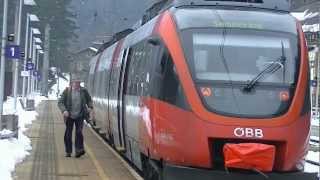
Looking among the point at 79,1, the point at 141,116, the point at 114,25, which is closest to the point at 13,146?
the point at 141,116

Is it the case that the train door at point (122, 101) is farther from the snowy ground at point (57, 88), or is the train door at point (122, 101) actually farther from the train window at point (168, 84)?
the snowy ground at point (57, 88)

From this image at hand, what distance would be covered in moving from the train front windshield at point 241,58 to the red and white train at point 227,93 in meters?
0.01

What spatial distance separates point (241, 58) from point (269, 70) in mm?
434

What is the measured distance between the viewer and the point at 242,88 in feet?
36.3

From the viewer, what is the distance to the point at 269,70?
37.2 feet

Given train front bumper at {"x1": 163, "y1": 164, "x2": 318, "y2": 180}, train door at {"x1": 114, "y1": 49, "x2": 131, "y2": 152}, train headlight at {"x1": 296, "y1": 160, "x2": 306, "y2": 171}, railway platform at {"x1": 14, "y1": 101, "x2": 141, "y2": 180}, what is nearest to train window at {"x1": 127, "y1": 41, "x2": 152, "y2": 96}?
train door at {"x1": 114, "y1": 49, "x2": 131, "y2": 152}

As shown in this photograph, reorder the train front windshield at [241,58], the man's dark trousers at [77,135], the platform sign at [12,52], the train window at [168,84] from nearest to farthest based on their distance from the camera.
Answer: the train front windshield at [241,58], the train window at [168,84], the man's dark trousers at [77,135], the platform sign at [12,52]

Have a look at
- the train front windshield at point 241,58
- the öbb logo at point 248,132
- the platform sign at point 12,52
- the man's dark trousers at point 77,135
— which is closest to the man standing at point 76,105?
the man's dark trousers at point 77,135

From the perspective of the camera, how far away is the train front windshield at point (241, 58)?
1100 centimetres

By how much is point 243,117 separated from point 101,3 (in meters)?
22.4

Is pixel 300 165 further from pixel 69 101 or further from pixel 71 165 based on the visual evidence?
pixel 69 101

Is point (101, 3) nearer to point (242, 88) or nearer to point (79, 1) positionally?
point (79, 1)

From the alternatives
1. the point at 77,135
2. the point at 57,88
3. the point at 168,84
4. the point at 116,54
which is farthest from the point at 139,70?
the point at 57,88

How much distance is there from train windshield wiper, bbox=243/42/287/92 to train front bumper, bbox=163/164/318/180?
1.21m
